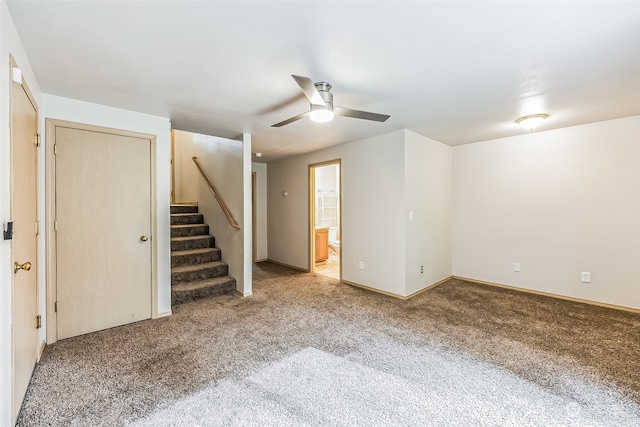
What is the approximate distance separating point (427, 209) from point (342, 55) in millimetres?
2960

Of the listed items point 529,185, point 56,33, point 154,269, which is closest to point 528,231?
point 529,185

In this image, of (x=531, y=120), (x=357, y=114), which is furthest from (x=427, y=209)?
(x=357, y=114)

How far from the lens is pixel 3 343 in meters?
1.44

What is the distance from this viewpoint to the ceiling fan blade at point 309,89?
185 cm

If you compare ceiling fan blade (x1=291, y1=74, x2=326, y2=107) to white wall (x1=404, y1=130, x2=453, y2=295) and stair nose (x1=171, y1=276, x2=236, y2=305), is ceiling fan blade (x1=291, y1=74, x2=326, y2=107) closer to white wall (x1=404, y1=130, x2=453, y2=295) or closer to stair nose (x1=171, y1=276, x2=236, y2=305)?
white wall (x1=404, y1=130, x2=453, y2=295)

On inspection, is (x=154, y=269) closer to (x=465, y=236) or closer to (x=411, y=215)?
(x=411, y=215)

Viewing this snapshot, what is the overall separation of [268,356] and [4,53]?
2522 millimetres

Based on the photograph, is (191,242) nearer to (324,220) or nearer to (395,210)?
(395,210)

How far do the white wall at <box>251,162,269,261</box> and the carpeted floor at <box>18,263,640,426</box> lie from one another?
290 centimetres

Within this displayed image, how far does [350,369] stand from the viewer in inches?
86.3

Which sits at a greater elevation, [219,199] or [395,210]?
[219,199]

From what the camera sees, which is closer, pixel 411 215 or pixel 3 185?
pixel 3 185

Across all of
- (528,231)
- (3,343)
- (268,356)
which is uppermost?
(528,231)

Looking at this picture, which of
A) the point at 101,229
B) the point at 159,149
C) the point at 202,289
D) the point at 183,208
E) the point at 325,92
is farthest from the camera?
the point at 183,208
